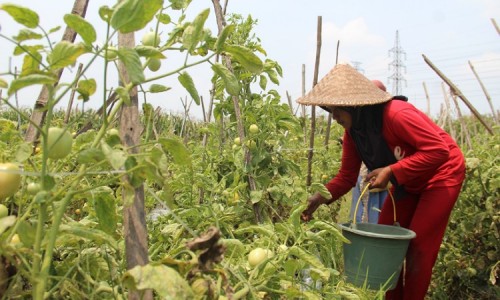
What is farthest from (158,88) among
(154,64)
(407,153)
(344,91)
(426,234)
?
(426,234)

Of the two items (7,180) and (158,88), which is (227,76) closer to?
(158,88)

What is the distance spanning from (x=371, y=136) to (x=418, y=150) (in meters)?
0.26

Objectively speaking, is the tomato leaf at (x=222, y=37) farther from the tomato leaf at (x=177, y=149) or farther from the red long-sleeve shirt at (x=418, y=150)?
the red long-sleeve shirt at (x=418, y=150)

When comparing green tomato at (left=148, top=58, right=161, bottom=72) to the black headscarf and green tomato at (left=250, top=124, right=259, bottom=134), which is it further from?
the black headscarf

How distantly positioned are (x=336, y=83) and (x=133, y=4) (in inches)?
71.3

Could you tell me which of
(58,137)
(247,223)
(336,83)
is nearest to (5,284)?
(58,137)

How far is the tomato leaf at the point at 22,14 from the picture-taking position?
70 cm

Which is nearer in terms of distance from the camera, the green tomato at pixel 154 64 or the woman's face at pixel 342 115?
the green tomato at pixel 154 64

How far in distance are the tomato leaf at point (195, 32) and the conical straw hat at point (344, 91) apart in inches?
59.8

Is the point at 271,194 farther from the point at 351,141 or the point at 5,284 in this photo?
the point at 5,284

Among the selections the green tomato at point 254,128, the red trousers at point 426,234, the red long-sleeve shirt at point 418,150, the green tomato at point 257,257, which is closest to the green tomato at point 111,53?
the green tomato at point 257,257

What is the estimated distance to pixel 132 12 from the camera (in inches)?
26.5

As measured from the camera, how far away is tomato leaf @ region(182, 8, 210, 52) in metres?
0.79

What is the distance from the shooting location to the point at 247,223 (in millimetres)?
2023
